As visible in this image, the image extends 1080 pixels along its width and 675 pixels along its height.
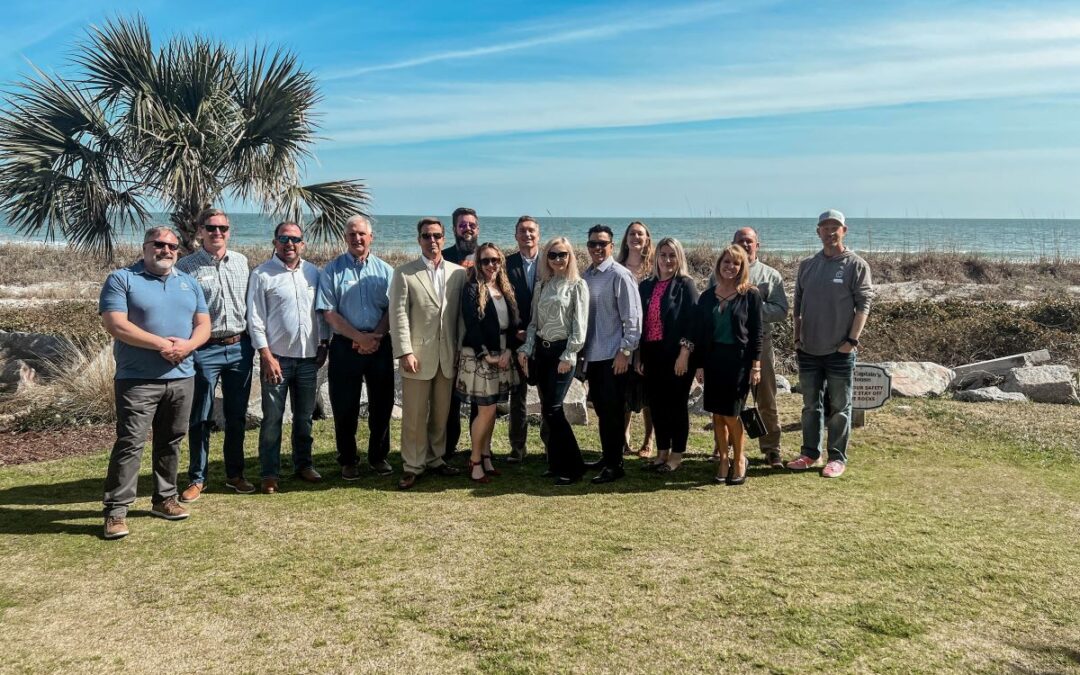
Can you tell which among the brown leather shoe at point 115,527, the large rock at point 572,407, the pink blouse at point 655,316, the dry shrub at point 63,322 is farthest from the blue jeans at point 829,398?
the dry shrub at point 63,322

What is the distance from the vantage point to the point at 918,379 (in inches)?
332

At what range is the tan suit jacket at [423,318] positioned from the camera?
516 cm

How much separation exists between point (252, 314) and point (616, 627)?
10.4ft

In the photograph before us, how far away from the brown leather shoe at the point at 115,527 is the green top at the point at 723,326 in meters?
3.84

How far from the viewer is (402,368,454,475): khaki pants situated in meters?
5.33

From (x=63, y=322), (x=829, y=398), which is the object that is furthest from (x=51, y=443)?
(x=829, y=398)

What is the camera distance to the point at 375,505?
4914 mm

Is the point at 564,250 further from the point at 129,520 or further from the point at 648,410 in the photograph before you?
the point at 129,520

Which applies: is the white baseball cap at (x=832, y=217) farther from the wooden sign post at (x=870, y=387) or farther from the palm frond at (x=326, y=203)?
the palm frond at (x=326, y=203)

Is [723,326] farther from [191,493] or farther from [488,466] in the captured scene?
[191,493]

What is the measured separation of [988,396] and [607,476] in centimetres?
496

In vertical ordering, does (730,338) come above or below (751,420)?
above

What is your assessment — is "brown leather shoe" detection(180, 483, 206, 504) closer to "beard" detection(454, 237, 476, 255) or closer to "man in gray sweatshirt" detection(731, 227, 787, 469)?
"beard" detection(454, 237, 476, 255)

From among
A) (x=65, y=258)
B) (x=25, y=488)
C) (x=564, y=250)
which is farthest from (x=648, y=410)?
(x=65, y=258)
